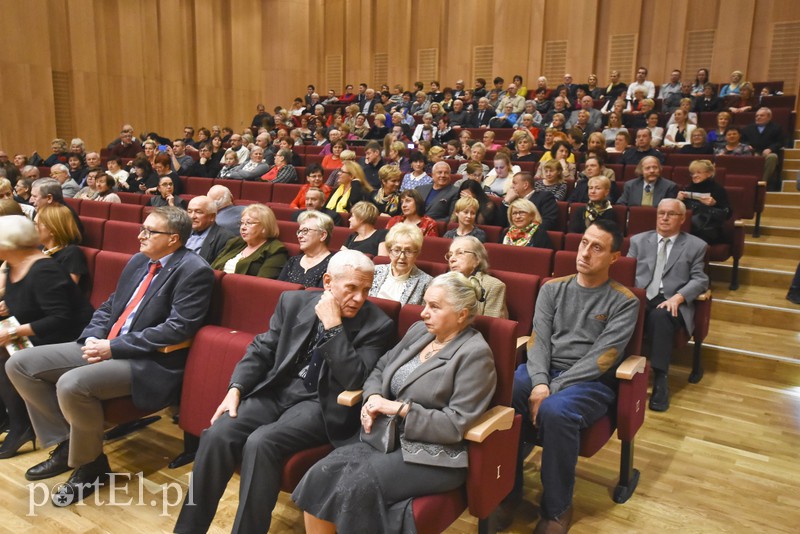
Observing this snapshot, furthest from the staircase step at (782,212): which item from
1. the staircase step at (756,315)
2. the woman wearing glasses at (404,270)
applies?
the woman wearing glasses at (404,270)

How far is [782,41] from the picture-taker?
745 centimetres

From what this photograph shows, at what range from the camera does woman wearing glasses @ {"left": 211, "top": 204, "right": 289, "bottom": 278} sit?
2.81m

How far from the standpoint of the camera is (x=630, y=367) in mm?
1921

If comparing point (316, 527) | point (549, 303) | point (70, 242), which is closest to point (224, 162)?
point (70, 242)

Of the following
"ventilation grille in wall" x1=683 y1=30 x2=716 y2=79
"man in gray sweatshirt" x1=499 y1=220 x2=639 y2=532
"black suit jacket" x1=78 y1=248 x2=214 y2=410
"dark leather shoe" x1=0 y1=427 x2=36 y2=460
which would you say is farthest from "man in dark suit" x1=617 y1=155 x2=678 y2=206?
"ventilation grille in wall" x1=683 y1=30 x2=716 y2=79

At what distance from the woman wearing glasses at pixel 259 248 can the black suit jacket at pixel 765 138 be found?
4.36 m

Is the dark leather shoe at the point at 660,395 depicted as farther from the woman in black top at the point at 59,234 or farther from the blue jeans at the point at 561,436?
the woman in black top at the point at 59,234

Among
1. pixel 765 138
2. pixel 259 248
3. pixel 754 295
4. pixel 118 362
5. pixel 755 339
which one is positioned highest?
pixel 765 138

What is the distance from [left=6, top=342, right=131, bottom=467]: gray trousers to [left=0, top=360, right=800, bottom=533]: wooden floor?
0.59ft

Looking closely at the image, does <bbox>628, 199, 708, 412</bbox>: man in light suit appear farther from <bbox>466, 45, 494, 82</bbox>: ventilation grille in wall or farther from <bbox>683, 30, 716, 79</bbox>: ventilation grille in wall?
<bbox>466, 45, 494, 82</bbox>: ventilation grille in wall

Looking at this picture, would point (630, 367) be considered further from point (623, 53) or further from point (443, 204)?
point (623, 53)

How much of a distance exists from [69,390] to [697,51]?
851 cm

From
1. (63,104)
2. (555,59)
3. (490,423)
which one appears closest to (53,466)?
(490,423)

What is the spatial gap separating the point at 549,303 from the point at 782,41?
287 inches
